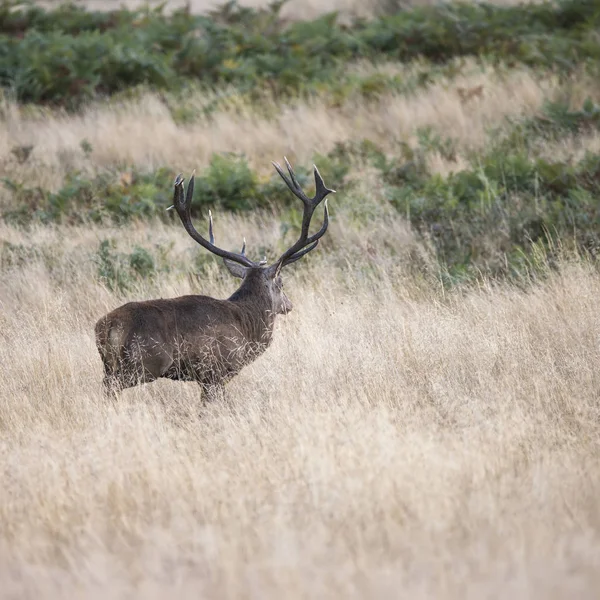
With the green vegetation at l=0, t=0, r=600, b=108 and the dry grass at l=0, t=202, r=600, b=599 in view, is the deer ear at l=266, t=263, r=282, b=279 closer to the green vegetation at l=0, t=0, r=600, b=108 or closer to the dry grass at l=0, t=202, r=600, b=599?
the dry grass at l=0, t=202, r=600, b=599

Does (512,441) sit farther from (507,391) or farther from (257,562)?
(257,562)

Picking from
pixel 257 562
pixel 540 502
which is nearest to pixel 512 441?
pixel 540 502

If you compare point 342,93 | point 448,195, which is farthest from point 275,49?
point 448,195

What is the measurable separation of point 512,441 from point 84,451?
7.09ft

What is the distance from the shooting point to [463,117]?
13.2 metres

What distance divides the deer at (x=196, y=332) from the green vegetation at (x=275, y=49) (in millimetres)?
8932

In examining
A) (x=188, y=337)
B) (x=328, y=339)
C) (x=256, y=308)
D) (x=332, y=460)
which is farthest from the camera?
(x=328, y=339)

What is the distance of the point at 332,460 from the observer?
175 inches

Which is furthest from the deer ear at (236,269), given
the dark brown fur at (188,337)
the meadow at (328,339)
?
the meadow at (328,339)

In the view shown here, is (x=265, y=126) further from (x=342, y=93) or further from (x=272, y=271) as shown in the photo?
(x=272, y=271)

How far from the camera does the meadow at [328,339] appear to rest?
3.80 m

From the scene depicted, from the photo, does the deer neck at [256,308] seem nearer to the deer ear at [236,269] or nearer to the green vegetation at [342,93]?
the deer ear at [236,269]

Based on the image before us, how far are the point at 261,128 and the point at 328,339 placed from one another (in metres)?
7.56

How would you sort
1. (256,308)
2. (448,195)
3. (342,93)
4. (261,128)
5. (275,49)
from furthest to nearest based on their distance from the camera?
(275,49) < (342,93) < (261,128) < (448,195) < (256,308)
